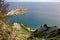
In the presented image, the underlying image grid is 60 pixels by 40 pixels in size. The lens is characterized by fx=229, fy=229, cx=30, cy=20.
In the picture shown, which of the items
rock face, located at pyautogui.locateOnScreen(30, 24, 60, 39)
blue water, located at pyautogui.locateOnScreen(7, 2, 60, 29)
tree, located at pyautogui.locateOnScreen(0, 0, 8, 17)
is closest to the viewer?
tree, located at pyautogui.locateOnScreen(0, 0, 8, 17)

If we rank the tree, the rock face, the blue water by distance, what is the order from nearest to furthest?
the tree, the rock face, the blue water

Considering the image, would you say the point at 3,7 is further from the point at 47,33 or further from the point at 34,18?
the point at 34,18

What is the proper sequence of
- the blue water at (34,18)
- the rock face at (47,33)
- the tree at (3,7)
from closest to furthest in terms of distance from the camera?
the tree at (3,7)
the rock face at (47,33)
the blue water at (34,18)

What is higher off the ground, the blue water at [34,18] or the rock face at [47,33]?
the blue water at [34,18]

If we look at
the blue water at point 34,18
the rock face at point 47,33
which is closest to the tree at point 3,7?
the blue water at point 34,18

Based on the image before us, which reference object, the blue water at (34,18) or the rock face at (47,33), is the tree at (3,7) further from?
the rock face at (47,33)

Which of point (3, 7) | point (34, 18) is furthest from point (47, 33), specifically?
point (34, 18)

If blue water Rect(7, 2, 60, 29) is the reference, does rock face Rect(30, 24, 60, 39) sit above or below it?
below

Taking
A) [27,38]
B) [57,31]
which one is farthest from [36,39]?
[57,31]

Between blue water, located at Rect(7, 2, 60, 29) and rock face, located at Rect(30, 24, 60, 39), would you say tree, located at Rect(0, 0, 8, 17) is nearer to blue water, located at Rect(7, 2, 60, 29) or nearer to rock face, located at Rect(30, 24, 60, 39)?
blue water, located at Rect(7, 2, 60, 29)

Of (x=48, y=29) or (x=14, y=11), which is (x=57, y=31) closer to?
(x=48, y=29)

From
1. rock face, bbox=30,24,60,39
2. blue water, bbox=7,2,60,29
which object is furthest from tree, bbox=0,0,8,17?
Answer: rock face, bbox=30,24,60,39
